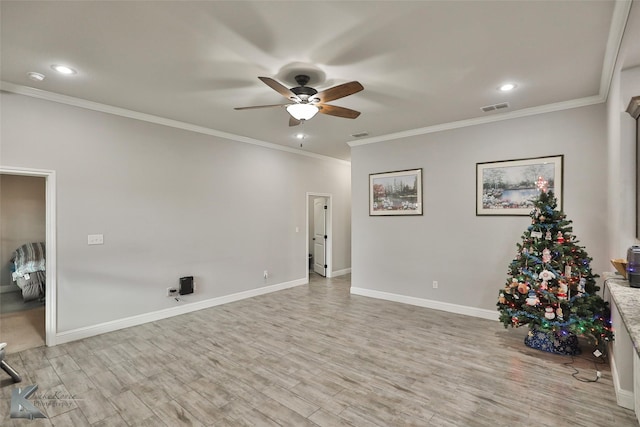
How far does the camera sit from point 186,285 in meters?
4.71

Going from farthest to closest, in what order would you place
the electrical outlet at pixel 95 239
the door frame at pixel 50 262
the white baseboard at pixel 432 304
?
1. the white baseboard at pixel 432 304
2. the electrical outlet at pixel 95 239
3. the door frame at pixel 50 262

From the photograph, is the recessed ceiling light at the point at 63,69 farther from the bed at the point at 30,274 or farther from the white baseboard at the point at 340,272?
the white baseboard at the point at 340,272

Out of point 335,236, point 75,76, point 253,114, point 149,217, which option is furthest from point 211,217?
point 335,236

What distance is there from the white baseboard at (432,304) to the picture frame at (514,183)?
143 cm

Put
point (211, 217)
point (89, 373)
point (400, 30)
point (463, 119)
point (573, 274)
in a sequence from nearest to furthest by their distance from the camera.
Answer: point (400, 30)
point (89, 373)
point (573, 274)
point (463, 119)
point (211, 217)

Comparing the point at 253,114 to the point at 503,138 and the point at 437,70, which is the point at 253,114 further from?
the point at 503,138

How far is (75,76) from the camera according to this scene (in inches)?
122

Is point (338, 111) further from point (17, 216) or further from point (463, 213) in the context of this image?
point (17, 216)

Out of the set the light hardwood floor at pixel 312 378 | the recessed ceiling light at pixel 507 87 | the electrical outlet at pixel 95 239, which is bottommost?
the light hardwood floor at pixel 312 378

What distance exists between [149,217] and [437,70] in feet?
13.6

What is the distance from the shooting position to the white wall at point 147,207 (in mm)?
3633

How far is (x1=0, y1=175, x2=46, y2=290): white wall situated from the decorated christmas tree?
328 inches

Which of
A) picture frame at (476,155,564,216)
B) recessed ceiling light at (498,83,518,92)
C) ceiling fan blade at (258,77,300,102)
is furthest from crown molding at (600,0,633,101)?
ceiling fan blade at (258,77,300,102)

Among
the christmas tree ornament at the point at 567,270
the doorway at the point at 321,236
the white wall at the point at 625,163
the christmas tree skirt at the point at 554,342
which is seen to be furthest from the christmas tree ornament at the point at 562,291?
the doorway at the point at 321,236
